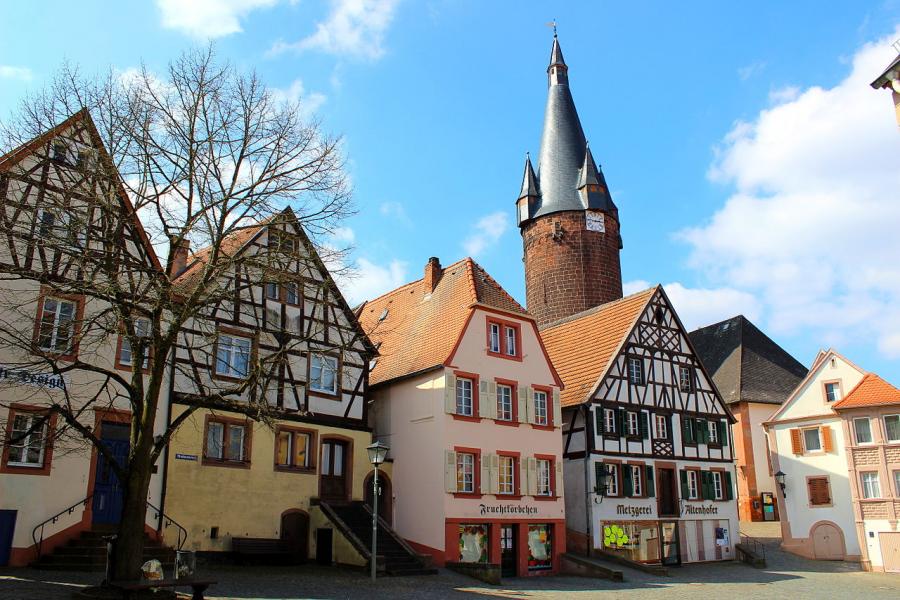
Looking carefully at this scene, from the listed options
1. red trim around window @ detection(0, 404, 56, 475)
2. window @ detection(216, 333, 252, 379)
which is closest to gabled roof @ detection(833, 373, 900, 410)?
window @ detection(216, 333, 252, 379)

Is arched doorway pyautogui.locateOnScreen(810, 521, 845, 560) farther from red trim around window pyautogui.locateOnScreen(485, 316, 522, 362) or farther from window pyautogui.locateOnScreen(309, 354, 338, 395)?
window pyautogui.locateOnScreen(309, 354, 338, 395)

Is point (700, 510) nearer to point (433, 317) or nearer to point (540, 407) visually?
point (540, 407)

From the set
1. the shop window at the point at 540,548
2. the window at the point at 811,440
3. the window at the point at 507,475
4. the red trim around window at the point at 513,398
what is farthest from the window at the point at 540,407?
the window at the point at 811,440

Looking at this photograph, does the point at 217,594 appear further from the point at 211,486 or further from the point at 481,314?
the point at 481,314

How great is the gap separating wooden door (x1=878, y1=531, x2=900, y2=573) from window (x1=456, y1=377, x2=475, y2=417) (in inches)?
757

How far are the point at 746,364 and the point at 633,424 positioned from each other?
18.9 meters

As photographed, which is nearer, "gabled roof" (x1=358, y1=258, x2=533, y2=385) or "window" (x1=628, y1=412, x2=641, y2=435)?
"gabled roof" (x1=358, y1=258, x2=533, y2=385)

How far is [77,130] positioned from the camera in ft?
51.8

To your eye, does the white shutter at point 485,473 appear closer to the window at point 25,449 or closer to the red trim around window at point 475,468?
the red trim around window at point 475,468

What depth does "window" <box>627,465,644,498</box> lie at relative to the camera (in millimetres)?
30722

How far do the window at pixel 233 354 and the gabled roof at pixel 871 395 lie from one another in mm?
25364

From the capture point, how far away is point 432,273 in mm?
31219

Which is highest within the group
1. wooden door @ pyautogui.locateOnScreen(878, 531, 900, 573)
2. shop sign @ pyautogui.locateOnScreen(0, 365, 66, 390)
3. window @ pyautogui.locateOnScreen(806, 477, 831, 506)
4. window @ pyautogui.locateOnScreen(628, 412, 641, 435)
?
window @ pyautogui.locateOnScreen(628, 412, 641, 435)

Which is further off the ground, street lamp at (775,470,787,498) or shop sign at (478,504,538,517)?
street lamp at (775,470,787,498)
